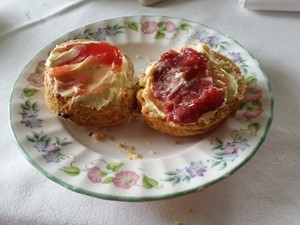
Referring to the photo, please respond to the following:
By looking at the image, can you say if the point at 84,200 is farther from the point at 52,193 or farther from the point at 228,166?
the point at 228,166

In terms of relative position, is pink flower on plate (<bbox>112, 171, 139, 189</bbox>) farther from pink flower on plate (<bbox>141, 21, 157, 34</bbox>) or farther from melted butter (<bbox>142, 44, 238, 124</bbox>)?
pink flower on plate (<bbox>141, 21, 157, 34</bbox>)

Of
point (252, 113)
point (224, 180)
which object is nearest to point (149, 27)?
point (252, 113)

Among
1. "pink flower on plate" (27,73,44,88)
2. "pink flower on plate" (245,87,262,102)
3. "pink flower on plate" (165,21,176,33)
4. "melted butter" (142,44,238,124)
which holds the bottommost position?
"pink flower on plate" (27,73,44,88)

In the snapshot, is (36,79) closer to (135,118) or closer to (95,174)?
(135,118)

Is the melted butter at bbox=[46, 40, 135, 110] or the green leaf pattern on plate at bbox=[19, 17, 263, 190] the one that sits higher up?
the melted butter at bbox=[46, 40, 135, 110]

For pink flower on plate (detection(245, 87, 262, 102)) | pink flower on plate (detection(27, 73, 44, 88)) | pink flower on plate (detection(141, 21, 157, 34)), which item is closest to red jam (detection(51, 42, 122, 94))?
pink flower on plate (detection(27, 73, 44, 88))

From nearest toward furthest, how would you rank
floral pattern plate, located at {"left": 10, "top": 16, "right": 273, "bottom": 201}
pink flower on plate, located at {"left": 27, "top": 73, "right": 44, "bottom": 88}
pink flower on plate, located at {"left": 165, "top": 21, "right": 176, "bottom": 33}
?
floral pattern plate, located at {"left": 10, "top": 16, "right": 273, "bottom": 201}
pink flower on plate, located at {"left": 27, "top": 73, "right": 44, "bottom": 88}
pink flower on plate, located at {"left": 165, "top": 21, "right": 176, "bottom": 33}

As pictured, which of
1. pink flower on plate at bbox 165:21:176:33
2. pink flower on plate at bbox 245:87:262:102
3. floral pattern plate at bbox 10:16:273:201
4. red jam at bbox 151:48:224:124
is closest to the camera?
floral pattern plate at bbox 10:16:273:201
